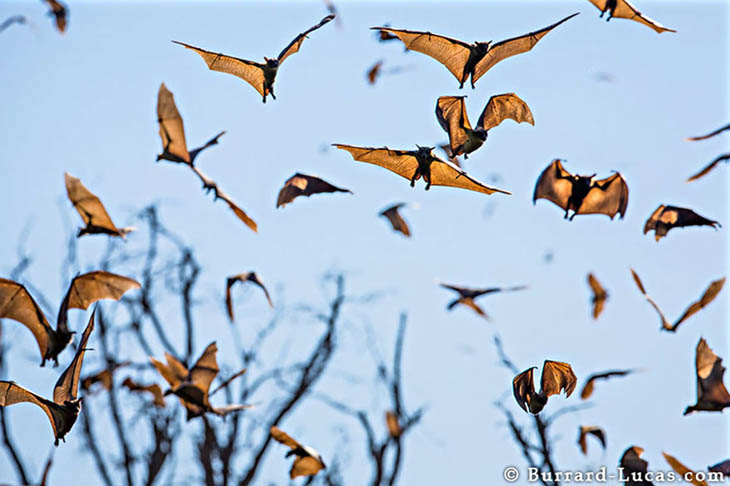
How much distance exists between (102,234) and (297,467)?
127cm

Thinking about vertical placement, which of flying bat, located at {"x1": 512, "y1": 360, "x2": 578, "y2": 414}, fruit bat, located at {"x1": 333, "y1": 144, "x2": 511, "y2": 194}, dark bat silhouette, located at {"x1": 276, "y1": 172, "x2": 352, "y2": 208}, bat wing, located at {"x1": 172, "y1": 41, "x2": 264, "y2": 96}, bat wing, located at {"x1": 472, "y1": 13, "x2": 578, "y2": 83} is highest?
bat wing, located at {"x1": 172, "y1": 41, "x2": 264, "y2": 96}

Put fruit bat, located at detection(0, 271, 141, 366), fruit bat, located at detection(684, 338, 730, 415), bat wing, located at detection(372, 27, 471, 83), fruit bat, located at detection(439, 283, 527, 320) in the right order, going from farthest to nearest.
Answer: fruit bat, located at detection(439, 283, 527, 320) → fruit bat, located at detection(684, 338, 730, 415) → fruit bat, located at detection(0, 271, 141, 366) → bat wing, located at detection(372, 27, 471, 83)

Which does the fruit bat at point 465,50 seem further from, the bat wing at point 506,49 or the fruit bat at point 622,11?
the fruit bat at point 622,11

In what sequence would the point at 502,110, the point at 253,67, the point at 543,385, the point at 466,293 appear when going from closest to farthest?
the point at 543,385, the point at 502,110, the point at 253,67, the point at 466,293

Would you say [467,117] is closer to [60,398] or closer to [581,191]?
[581,191]

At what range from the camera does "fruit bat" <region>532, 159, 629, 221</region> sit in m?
3.23

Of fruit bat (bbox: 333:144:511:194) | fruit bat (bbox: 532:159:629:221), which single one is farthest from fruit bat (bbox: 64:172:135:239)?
fruit bat (bbox: 532:159:629:221)

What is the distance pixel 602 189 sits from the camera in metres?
3.26

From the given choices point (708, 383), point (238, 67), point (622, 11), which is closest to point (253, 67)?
point (238, 67)

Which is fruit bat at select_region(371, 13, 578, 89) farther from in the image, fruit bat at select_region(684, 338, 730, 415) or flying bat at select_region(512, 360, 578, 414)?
fruit bat at select_region(684, 338, 730, 415)

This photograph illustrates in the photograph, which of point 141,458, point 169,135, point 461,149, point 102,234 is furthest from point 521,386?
point 141,458

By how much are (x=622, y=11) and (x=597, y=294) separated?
2728 millimetres

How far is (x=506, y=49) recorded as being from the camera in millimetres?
2635

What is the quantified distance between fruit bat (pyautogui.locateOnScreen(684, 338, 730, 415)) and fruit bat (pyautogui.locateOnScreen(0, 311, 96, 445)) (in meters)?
2.19
